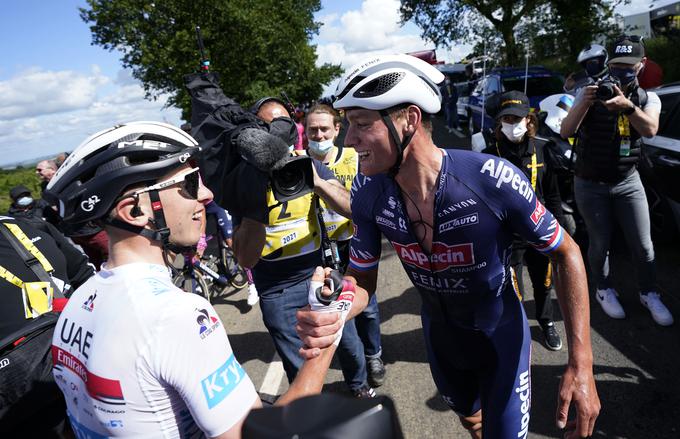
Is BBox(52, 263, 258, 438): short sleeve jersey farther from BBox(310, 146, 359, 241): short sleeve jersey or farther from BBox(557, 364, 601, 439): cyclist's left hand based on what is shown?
BBox(310, 146, 359, 241): short sleeve jersey

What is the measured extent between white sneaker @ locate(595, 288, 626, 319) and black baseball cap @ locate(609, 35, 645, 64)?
2202 mm

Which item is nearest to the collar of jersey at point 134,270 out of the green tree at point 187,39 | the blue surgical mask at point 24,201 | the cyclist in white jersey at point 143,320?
the cyclist in white jersey at point 143,320

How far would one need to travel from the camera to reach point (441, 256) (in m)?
2.14

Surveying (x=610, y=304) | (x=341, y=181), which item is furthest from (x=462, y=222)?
(x=610, y=304)

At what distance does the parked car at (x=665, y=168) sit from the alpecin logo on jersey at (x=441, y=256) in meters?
3.97

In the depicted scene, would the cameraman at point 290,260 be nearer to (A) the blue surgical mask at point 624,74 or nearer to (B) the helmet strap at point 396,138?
(B) the helmet strap at point 396,138

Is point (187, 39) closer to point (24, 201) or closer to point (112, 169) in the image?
point (24, 201)

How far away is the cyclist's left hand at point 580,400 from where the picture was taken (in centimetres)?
183

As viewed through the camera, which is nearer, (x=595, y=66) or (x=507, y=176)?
(x=507, y=176)

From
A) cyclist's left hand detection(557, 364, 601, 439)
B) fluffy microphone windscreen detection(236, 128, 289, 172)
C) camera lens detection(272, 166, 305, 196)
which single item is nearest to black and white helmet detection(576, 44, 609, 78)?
cyclist's left hand detection(557, 364, 601, 439)

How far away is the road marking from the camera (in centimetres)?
394

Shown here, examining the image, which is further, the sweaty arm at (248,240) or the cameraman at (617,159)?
the cameraman at (617,159)

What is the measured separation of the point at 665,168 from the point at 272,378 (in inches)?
192

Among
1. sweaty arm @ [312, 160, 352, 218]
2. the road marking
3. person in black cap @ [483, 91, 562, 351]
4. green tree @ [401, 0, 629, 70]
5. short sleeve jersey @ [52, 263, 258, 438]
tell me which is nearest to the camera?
short sleeve jersey @ [52, 263, 258, 438]
